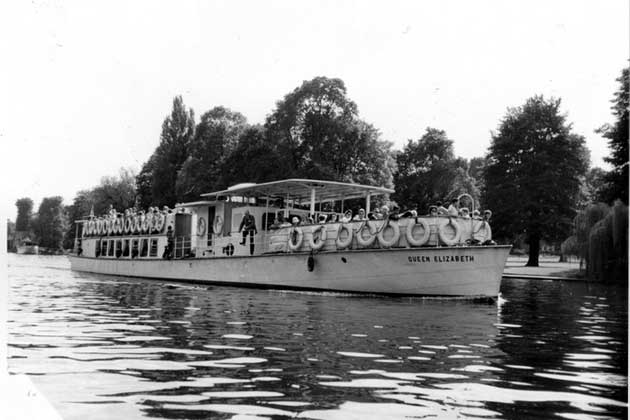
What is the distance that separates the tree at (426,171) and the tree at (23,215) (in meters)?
69.9

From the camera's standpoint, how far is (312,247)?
896 inches

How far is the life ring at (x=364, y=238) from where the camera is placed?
835 inches

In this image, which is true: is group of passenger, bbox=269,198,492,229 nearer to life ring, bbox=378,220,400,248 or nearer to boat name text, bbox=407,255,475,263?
life ring, bbox=378,220,400,248

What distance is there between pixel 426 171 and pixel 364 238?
4338 centimetres

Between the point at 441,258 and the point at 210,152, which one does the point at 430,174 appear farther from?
the point at 441,258

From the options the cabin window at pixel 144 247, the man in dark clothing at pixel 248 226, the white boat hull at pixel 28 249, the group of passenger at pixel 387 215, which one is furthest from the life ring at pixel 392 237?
the white boat hull at pixel 28 249

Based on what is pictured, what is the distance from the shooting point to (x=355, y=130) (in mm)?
46438

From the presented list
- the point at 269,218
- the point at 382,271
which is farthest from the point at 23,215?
the point at 382,271

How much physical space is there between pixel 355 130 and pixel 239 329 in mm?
35385

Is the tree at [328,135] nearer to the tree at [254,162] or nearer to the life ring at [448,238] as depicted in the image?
the tree at [254,162]

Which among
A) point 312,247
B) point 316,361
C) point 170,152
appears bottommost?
point 316,361

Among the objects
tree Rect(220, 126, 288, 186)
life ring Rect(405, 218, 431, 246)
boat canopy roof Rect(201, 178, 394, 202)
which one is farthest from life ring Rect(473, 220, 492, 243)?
tree Rect(220, 126, 288, 186)

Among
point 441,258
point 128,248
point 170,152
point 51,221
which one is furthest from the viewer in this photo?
point 51,221

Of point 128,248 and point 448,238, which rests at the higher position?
point 448,238
